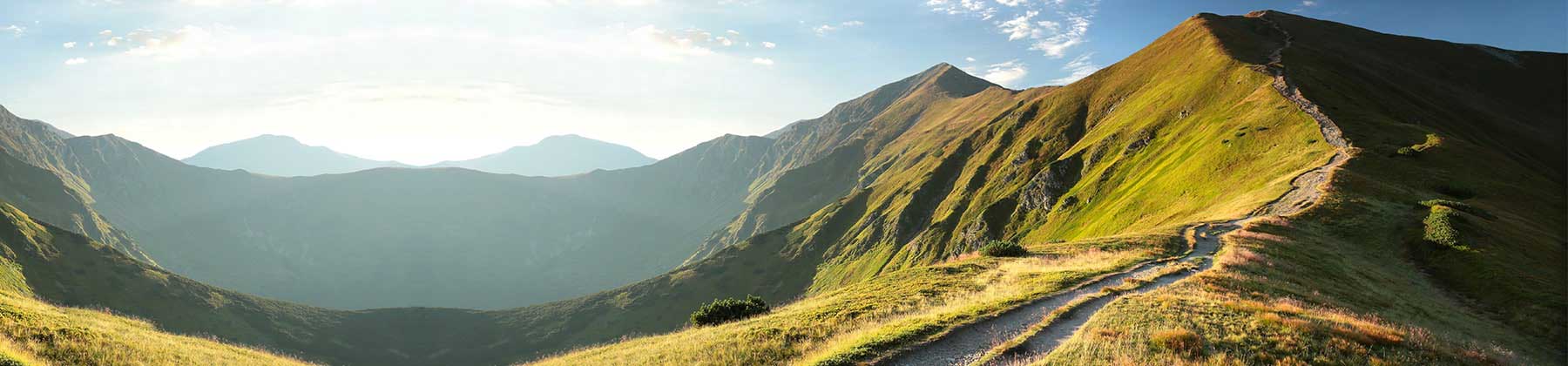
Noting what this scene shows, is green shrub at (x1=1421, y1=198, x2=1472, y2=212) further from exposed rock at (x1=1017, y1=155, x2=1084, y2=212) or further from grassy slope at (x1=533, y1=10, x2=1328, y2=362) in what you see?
exposed rock at (x1=1017, y1=155, x2=1084, y2=212)

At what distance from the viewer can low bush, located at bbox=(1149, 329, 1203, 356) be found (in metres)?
15.9

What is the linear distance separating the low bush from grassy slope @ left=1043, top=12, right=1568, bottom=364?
0.17 metres

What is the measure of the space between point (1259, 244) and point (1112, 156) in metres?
95.7

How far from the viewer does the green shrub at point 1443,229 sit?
112ft

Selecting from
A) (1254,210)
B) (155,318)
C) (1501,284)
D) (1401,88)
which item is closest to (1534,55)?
(1401,88)

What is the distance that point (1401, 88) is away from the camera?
127 metres

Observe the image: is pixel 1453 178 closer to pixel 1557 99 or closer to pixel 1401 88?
pixel 1401 88

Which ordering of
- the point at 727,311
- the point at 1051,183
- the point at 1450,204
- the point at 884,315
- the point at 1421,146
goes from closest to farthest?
the point at 884,315, the point at 727,311, the point at 1450,204, the point at 1421,146, the point at 1051,183

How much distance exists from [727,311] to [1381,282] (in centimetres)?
3318

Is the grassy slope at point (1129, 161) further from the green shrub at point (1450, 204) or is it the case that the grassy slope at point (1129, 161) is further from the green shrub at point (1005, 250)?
the green shrub at point (1450, 204)

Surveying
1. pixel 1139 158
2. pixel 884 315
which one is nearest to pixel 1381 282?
pixel 884 315

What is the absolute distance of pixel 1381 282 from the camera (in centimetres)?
3012

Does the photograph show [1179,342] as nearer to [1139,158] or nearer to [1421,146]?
[1421,146]

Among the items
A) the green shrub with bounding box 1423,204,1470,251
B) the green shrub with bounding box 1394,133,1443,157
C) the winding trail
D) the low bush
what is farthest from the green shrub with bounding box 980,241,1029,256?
the green shrub with bounding box 1394,133,1443,157
